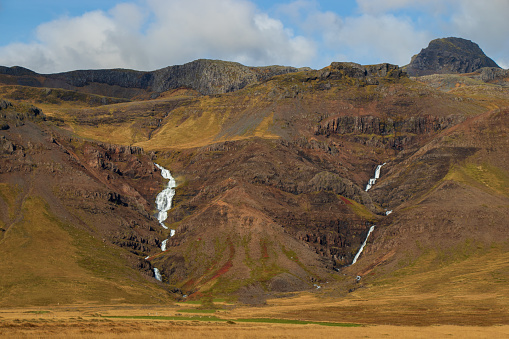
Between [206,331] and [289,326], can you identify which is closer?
[206,331]

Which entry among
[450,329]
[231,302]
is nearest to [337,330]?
[450,329]

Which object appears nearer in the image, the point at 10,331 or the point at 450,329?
the point at 10,331

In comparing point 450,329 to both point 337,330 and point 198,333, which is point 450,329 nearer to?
point 337,330

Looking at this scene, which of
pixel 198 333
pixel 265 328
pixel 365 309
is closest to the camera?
pixel 198 333

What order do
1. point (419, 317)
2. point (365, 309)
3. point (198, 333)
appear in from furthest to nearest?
point (365, 309)
point (419, 317)
point (198, 333)

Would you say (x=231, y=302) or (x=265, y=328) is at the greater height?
(x=265, y=328)

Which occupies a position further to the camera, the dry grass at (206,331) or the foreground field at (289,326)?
the foreground field at (289,326)

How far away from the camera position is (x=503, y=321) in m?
104

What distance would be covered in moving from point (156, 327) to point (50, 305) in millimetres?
107069

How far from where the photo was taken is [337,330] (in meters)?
87.8

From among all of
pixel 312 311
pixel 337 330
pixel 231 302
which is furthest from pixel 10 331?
pixel 231 302

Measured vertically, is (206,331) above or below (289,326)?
above

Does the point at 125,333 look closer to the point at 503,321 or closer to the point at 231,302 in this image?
the point at 503,321

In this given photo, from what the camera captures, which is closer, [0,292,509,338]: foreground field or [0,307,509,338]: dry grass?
[0,307,509,338]: dry grass
